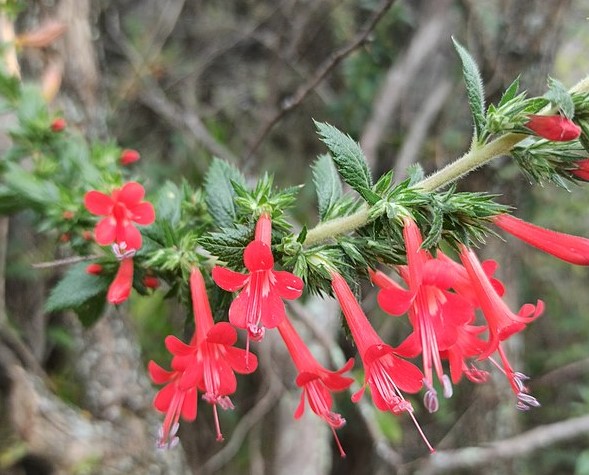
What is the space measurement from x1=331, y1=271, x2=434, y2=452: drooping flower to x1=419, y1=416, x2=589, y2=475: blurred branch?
1.26 meters

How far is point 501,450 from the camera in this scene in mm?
2236

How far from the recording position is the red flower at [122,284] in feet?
3.75

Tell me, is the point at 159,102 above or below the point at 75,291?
below

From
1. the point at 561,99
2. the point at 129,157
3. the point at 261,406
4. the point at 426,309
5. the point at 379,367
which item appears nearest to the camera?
the point at 561,99

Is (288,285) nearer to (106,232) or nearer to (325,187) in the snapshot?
(325,187)

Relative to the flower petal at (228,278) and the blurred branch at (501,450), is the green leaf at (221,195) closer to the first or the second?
the flower petal at (228,278)

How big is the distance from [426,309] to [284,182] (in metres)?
2.77

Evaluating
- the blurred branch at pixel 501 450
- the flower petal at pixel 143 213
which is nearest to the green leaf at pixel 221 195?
the flower petal at pixel 143 213

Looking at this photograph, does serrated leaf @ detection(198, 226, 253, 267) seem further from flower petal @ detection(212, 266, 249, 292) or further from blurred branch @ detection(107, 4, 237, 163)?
blurred branch @ detection(107, 4, 237, 163)

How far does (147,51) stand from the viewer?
3498 mm

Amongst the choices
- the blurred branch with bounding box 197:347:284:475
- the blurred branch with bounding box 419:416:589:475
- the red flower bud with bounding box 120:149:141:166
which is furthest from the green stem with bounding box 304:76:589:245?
the blurred branch with bounding box 197:347:284:475

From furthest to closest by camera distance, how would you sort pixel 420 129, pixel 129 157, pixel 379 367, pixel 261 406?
1. pixel 420 129
2. pixel 261 406
3. pixel 129 157
4. pixel 379 367

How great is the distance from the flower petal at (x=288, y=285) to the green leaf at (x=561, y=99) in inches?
18.0

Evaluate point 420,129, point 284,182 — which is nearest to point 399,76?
point 420,129
